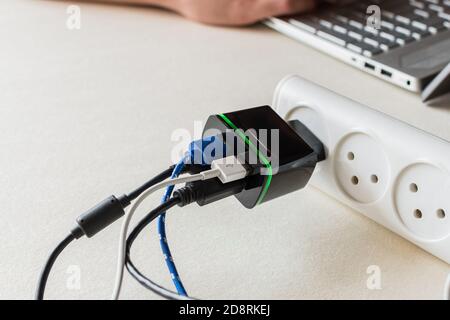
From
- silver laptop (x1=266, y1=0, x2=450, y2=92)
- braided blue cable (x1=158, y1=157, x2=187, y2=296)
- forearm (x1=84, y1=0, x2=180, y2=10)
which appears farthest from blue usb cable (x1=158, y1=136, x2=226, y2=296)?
forearm (x1=84, y1=0, x2=180, y2=10)

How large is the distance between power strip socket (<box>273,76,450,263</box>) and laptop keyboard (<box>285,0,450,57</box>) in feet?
0.79

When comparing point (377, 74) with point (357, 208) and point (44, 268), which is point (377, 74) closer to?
point (357, 208)

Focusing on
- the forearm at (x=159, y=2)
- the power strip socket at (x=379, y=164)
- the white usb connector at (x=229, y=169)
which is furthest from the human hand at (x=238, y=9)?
the white usb connector at (x=229, y=169)

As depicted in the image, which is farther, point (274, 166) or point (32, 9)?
point (32, 9)

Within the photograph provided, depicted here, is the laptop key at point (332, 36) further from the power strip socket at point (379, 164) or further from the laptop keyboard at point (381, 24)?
the power strip socket at point (379, 164)

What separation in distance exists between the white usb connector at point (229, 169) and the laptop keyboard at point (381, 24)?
34 cm

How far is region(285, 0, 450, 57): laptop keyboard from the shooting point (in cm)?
74

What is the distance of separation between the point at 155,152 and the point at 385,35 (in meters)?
0.36

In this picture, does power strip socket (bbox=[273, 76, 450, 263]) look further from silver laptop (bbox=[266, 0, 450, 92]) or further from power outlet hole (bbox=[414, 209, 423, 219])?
silver laptop (bbox=[266, 0, 450, 92])

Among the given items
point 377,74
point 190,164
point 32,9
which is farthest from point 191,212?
point 32,9

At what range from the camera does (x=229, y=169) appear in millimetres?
446
